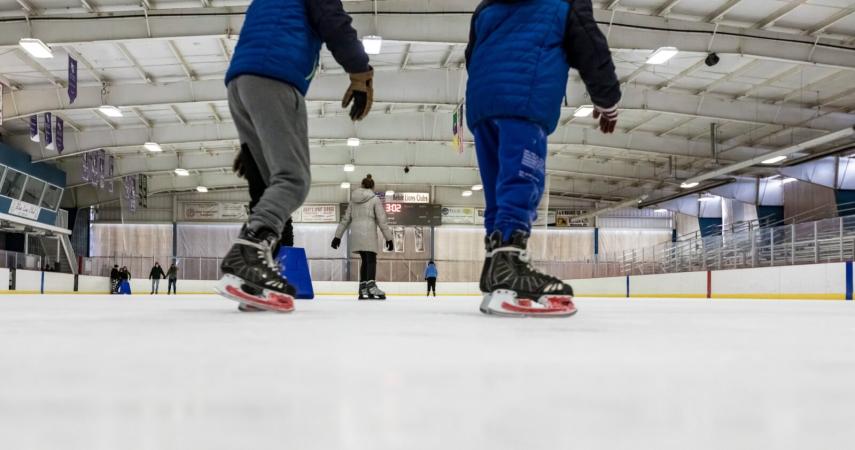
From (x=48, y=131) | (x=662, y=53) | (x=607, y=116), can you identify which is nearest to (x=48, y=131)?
(x=48, y=131)

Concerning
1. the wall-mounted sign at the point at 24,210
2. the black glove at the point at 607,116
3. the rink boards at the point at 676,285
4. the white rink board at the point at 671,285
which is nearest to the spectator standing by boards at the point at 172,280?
the rink boards at the point at 676,285

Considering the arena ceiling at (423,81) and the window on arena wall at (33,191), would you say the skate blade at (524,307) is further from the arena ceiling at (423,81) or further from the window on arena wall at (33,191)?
the window on arena wall at (33,191)

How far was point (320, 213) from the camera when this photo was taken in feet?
90.7

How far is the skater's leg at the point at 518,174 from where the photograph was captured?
2.31m

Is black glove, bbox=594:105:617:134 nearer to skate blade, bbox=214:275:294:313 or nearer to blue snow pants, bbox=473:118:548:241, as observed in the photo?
blue snow pants, bbox=473:118:548:241

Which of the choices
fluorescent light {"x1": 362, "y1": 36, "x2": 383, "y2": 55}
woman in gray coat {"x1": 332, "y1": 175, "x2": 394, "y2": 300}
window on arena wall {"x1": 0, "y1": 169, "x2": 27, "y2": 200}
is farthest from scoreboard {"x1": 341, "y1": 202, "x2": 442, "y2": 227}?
woman in gray coat {"x1": 332, "y1": 175, "x2": 394, "y2": 300}

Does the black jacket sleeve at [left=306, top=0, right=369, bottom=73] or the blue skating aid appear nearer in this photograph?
the black jacket sleeve at [left=306, top=0, right=369, bottom=73]

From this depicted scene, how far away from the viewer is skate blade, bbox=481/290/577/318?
6.91 feet

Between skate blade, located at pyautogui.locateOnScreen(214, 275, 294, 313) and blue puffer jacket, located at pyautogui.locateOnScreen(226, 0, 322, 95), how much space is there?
803 mm

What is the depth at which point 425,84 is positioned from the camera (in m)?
14.2

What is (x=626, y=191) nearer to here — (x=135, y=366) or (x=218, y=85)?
(x=218, y=85)

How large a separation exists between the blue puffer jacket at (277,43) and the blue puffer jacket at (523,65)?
685 mm

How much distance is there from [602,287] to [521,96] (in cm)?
1746

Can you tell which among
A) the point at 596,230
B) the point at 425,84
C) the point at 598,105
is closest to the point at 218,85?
the point at 425,84
